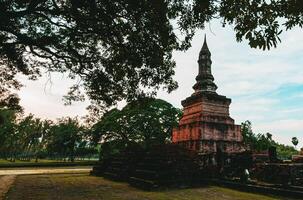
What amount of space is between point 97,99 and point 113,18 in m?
5.94

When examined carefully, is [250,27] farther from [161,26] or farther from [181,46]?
[181,46]

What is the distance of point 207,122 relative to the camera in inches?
1126

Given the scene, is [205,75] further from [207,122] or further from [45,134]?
[45,134]

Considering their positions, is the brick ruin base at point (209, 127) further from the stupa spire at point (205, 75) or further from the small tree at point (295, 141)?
the small tree at point (295, 141)

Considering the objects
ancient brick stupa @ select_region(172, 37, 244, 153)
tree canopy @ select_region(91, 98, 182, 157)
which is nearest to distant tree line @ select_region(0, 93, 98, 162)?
tree canopy @ select_region(91, 98, 182, 157)

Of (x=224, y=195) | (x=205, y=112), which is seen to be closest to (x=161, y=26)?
(x=224, y=195)

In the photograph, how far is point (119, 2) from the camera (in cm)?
1031

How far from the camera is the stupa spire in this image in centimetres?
3152

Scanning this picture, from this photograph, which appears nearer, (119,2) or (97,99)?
(119,2)

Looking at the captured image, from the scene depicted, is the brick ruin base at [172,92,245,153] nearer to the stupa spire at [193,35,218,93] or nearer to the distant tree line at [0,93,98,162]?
the stupa spire at [193,35,218,93]

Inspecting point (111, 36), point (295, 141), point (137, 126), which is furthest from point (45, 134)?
point (111, 36)

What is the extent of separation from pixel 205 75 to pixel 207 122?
5718 millimetres

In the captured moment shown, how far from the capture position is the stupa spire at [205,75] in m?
31.5

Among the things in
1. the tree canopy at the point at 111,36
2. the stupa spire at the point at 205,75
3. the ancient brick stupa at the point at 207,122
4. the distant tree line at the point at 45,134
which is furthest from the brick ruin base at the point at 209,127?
the distant tree line at the point at 45,134
